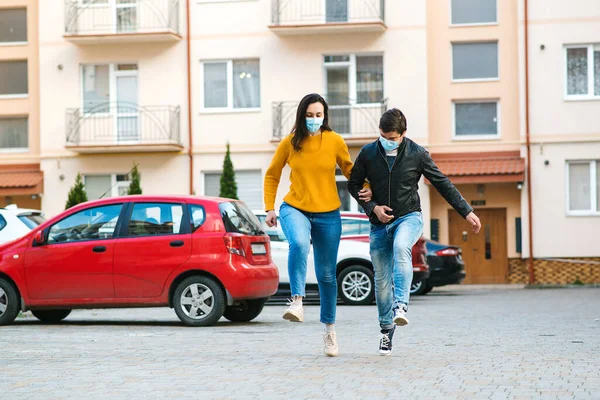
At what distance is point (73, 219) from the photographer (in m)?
14.8

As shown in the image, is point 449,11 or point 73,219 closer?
point 73,219

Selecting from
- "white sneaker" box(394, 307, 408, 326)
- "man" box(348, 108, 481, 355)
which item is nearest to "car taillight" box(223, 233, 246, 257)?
"man" box(348, 108, 481, 355)

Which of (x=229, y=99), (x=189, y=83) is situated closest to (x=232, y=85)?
(x=229, y=99)

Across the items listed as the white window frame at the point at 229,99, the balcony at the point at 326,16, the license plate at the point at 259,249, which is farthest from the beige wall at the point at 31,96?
the license plate at the point at 259,249

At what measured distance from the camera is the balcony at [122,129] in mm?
35094

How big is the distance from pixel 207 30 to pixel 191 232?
2171cm

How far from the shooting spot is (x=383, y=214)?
9320 millimetres

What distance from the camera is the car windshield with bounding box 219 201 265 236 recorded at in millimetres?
14535

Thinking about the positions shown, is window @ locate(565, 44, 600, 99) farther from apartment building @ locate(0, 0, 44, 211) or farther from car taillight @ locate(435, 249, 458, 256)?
apartment building @ locate(0, 0, 44, 211)

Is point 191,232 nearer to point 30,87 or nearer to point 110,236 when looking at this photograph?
point 110,236

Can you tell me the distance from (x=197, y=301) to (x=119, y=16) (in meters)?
22.2

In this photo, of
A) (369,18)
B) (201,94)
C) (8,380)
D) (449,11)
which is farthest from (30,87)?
(8,380)

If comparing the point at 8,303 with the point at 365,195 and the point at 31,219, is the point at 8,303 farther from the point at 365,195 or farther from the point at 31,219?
the point at 365,195

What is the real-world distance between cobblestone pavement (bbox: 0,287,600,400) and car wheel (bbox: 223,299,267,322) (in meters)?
0.15
